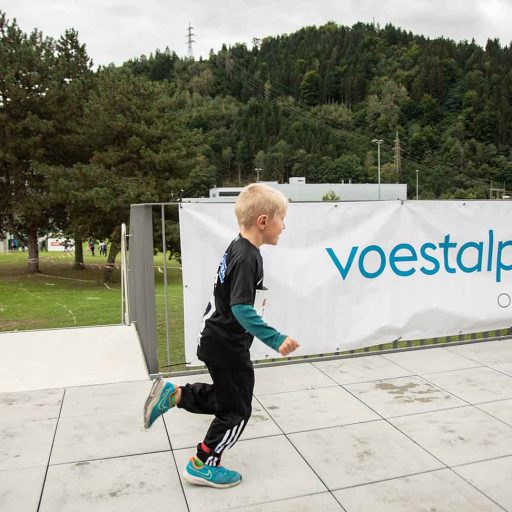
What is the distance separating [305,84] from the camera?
177m

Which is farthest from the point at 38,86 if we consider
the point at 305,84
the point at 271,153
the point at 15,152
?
the point at 305,84

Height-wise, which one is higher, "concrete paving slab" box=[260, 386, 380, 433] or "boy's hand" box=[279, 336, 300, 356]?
"boy's hand" box=[279, 336, 300, 356]

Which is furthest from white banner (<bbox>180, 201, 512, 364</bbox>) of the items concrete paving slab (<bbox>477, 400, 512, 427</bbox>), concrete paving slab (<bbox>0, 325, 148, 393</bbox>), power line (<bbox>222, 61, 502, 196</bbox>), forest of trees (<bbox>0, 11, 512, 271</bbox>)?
power line (<bbox>222, 61, 502, 196</bbox>)

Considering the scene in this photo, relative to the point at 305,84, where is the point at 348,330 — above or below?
below

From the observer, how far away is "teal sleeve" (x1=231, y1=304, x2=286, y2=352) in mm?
2500

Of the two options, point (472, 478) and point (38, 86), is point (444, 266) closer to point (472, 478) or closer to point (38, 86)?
point (472, 478)

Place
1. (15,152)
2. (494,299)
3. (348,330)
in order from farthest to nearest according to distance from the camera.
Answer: (15,152)
(494,299)
(348,330)

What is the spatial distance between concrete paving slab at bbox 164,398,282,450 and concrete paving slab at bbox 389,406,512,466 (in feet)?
3.02

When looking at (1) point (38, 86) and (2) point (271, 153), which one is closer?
(1) point (38, 86)

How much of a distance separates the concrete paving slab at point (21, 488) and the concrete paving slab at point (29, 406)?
79 centimetres

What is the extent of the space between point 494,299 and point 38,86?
2418cm

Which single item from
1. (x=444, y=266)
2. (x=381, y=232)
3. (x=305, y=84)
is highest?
(x=305, y=84)

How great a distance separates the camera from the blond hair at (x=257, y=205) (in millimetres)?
2715

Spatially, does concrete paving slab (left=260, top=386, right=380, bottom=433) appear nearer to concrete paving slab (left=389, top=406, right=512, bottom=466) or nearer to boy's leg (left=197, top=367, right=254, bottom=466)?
concrete paving slab (left=389, top=406, right=512, bottom=466)
